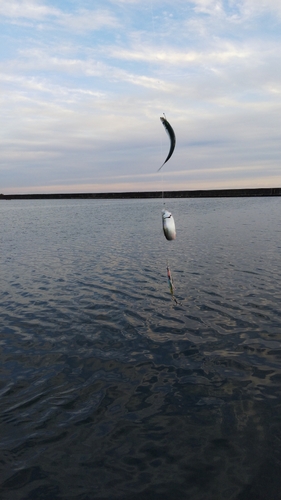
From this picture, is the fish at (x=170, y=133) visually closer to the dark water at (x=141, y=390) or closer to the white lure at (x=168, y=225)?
the white lure at (x=168, y=225)

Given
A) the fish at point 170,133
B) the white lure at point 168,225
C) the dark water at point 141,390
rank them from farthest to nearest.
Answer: the white lure at point 168,225, the fish at point 170,133, the dark water at point 141,390

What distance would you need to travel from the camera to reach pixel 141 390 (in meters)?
6.52

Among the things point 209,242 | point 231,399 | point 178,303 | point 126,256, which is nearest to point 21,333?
point 178,303

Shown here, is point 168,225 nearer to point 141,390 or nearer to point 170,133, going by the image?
point 170,133

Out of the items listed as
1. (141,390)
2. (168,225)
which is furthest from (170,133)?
(141,390)

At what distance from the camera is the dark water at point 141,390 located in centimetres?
461

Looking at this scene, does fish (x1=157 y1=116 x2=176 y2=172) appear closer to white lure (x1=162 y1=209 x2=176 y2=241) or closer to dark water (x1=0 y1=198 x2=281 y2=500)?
white lure (x1=162 y1=209 x2=176 y2=241)

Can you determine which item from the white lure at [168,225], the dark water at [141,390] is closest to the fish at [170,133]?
the white lure at [168,225]

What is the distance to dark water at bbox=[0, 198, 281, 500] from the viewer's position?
4.61 meters

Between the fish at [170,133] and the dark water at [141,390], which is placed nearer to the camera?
the dark water at [141,390]

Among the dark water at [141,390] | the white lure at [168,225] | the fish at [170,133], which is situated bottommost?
the dark water at [141,390]

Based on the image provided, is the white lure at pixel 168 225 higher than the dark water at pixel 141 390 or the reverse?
higher

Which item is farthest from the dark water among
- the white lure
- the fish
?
the fish

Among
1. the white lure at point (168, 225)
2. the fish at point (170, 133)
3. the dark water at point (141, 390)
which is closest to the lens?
the dark water at point (141, 390)
